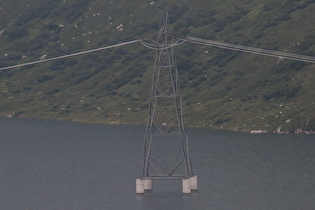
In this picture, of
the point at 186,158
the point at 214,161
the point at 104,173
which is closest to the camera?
the point at 186,158

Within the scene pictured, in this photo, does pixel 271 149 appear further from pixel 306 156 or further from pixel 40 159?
pixel 40 159

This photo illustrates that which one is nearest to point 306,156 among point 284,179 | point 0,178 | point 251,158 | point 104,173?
point 251,158

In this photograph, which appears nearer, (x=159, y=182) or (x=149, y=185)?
(x=149, y=185)

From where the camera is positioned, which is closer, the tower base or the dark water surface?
the tower base

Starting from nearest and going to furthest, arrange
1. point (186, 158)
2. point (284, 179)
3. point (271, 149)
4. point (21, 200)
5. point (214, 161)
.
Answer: point (186, 158), point (21, 200), point (284, 179), point (214, 161), point (271, 149)

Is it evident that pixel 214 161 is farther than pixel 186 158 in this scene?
Yes

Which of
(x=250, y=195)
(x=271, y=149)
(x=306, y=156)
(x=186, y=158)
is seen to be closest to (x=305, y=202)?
(x=250, y=195)

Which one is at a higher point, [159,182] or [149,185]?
[159,182]

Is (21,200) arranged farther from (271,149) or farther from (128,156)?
(271,149)

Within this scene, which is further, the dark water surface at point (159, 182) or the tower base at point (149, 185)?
the dark water surface at point (159, 182)

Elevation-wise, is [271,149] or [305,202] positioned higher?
[271,149]
